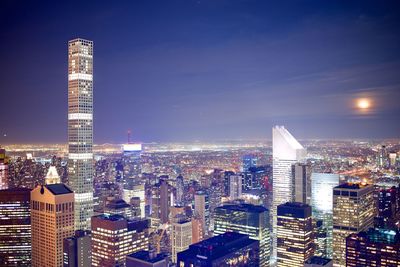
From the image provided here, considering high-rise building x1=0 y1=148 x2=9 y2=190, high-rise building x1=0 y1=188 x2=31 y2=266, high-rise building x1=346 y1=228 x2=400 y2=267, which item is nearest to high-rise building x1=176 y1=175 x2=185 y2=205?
high-rise building x1=0 y1=148 x2=9 y2=190

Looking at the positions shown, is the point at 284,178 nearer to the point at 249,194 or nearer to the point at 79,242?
the point at 249,194

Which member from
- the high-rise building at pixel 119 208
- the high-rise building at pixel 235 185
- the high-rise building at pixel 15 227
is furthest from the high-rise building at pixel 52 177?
the high-rise building at pixel 235 185

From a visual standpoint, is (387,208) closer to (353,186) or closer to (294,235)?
(353,186)

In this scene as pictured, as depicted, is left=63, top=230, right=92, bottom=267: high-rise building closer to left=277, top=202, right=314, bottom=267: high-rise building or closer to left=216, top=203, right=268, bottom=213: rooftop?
left=216, top=203, right=268, bottom=213: rooftop

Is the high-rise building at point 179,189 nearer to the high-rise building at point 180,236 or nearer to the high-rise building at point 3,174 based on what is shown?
the high-rise building at point 180,236

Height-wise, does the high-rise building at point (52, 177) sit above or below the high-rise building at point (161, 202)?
above
